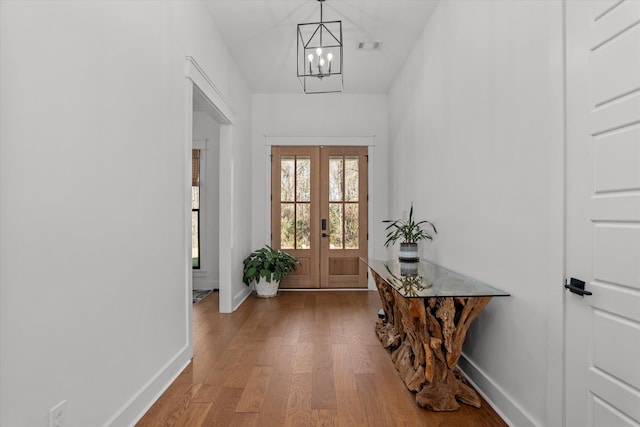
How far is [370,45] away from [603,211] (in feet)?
10.7

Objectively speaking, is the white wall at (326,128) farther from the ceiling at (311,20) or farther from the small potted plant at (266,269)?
the small potted plant at (266,269)

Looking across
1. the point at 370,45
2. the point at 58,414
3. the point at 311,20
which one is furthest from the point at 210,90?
the point at 58,414

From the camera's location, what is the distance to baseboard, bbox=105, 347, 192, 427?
1.90 metres

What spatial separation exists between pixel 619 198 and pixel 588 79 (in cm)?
49

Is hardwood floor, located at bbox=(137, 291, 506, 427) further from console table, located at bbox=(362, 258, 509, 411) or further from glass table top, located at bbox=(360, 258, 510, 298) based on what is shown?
glass table top, located at bbox=(360, 258, 510, 298)

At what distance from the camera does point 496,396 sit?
7.04ft

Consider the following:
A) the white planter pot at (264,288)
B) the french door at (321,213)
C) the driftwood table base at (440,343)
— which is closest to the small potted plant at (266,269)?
the white planter pot at (264,288)

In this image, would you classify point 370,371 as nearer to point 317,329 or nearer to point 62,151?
point 317,329

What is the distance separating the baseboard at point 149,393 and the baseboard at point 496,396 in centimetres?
199

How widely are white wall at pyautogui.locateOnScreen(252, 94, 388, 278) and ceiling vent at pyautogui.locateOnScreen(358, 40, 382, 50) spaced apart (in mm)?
1504

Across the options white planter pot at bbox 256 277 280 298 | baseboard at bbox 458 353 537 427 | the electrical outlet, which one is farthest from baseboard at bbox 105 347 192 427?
white planter pot at bbox 256 277 280 298

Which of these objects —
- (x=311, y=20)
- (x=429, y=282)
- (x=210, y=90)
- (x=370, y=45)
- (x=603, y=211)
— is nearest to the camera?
(x=603, y=211)

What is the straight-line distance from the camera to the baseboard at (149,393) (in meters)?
1.90

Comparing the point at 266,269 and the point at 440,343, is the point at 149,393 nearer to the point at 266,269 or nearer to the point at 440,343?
the point at 440,343
